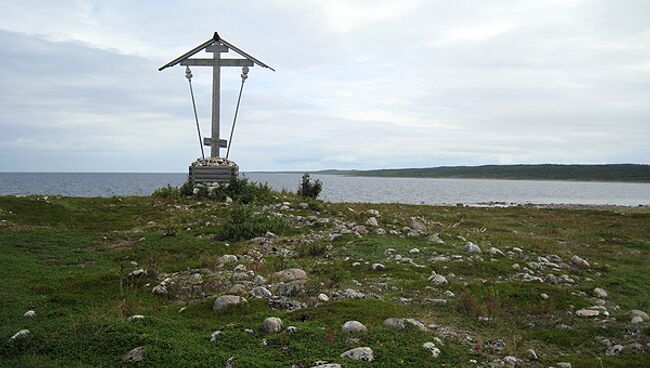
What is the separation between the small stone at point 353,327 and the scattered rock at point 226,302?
6.06 ft

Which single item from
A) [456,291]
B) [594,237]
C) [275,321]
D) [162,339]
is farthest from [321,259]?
[594,237]

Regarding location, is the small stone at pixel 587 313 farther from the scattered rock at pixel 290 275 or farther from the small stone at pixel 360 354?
the scattered rock at pixel 290 275

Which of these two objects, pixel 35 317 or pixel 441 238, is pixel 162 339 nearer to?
pixel 35 317

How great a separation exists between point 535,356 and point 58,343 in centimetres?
599

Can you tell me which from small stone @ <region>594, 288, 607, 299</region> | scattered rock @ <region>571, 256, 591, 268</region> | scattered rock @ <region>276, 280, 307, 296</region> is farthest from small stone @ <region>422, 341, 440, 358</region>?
scattered rock @ <region>571, 256, 591, 268</region>

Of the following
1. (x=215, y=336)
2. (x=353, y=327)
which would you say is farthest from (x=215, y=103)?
(x=353, y=327)

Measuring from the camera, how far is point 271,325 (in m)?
6.58

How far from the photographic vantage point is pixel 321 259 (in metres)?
11.3

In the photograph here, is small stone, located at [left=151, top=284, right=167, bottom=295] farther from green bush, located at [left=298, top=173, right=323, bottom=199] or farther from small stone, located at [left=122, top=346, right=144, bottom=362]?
green bush, located at [left=298, top=173, right=323, bottom=199]

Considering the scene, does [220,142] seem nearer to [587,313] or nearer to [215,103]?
[215,103]

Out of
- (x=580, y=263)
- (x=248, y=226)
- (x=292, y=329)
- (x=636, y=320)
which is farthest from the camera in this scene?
(x=248, y=226)

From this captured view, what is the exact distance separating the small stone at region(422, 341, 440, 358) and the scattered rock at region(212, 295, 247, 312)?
2.95 meters

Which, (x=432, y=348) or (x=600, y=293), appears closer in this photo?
(x=432, y=348)

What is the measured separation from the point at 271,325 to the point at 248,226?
7.72m
